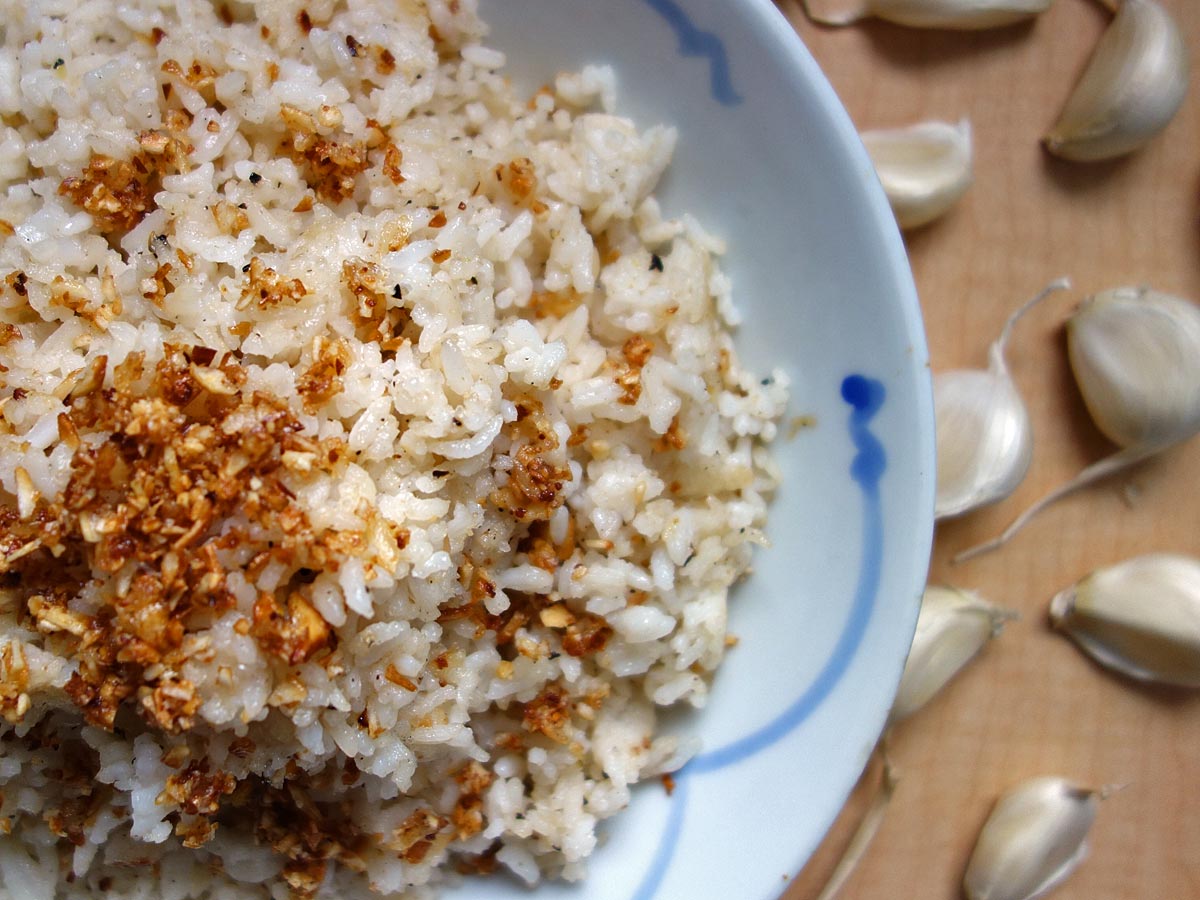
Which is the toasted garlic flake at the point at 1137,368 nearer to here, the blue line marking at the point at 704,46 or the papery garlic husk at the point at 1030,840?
the papery garlic husk at the point at 1030,840

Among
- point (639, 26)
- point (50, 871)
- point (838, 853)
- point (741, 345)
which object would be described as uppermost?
point (639, 26)

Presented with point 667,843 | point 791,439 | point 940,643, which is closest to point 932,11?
point 791,439

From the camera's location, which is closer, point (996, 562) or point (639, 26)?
point (639, 26)

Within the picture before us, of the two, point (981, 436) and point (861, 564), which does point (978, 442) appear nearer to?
point (981, 436)

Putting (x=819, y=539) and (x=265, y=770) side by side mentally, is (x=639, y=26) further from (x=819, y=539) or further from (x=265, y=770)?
(x=265, y=770)

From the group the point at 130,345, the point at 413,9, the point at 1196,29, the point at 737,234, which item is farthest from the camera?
the point at 1196,29

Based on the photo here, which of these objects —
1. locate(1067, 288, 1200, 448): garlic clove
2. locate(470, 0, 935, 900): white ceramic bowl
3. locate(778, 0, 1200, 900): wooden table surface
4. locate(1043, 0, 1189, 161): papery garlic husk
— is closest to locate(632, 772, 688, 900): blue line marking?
locate(470, 0, 935, 900): white ceramic bowl

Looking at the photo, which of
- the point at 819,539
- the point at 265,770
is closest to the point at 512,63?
the point at 819,539

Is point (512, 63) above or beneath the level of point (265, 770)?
above
